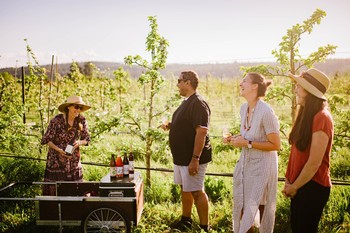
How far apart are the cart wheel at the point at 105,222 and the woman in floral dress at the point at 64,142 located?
0.91 meters

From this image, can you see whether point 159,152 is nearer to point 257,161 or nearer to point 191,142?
point 191,142

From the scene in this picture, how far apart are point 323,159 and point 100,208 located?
2.52 metres

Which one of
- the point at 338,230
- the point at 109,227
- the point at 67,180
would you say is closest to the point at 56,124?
the point at 67,180

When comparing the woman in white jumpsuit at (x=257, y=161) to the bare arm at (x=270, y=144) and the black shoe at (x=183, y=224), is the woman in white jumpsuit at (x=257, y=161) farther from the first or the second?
the black shoe at (x=183, y=224)

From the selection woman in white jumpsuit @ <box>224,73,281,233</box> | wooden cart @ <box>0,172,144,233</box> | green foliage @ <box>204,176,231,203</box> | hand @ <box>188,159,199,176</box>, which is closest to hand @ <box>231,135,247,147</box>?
woman in white jumpsuit @ <box>224,73,281,233</box>

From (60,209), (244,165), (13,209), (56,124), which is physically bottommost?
(13,209)

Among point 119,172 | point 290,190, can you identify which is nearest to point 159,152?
point 119,172

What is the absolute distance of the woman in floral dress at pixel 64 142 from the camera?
4469 mm

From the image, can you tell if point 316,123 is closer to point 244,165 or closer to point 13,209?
point 244,165

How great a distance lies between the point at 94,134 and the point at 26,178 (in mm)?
1807

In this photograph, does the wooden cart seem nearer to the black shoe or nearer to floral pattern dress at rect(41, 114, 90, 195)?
floral pattern dress at rect(41, 114, 90, 195)

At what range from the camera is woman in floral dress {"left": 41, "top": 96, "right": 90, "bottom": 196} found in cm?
447

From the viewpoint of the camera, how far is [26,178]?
253 inches

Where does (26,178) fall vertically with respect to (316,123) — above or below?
below
